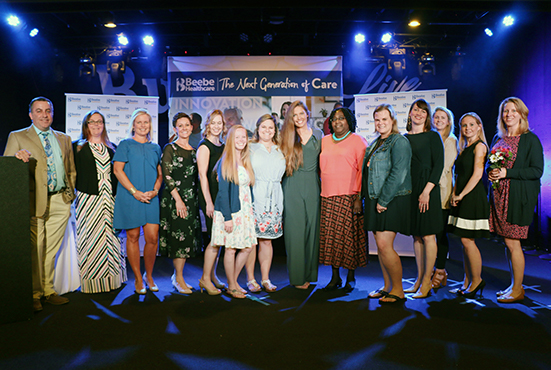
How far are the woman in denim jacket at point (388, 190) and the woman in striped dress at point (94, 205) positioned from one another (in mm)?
2601

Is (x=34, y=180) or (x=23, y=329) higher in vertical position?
(x=34, y=180)

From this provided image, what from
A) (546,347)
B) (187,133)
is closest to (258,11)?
(187,133)

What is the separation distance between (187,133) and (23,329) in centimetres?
212

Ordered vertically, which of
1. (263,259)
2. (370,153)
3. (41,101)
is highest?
(41,101)

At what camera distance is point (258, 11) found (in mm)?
6207

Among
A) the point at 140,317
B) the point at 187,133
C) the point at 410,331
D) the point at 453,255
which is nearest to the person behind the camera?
the point at 410,331

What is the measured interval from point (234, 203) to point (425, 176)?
177 cm

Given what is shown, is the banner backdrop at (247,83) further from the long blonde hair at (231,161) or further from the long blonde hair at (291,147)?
the long blonde hair at (231,161)

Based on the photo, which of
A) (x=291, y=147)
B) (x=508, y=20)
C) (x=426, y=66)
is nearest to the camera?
(x=291, y=147)

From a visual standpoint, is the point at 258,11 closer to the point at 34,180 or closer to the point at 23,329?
the point at 34,180

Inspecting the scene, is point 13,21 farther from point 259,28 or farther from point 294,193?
point 294,193

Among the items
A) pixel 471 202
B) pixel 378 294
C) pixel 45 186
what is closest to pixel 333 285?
pixel 378 294

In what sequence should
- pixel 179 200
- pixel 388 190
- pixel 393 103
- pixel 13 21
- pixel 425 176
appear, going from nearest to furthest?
pixel 388 190, pixel 425 176, pixel 179 200, pixel 13 21, pixel 393 103

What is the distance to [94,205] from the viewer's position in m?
3.47
